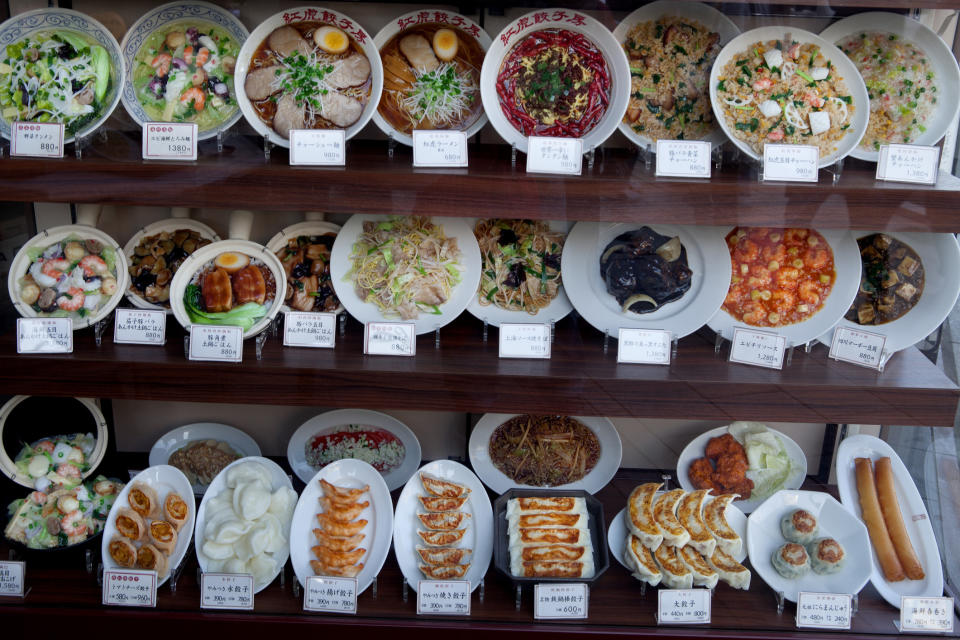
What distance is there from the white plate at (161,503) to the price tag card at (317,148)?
98 cm

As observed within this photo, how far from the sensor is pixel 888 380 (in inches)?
79.0

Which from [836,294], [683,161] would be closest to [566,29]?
[683,161]

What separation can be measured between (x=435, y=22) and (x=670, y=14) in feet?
2.11

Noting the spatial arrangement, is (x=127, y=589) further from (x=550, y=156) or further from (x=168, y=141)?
(x=550, y=156)

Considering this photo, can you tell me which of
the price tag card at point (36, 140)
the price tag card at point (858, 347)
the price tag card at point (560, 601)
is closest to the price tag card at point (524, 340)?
the price tag card at point (560, 601)

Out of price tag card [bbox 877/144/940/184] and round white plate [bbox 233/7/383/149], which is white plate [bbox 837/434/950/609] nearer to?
price tag card [bbox 877/144/940/184]

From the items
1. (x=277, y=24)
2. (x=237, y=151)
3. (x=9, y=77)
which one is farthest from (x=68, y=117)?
(x=277, y=24)

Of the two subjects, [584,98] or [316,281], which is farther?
[316,281]

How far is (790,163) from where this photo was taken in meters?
1.87

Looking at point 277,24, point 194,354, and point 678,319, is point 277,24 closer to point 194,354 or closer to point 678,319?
point 194,354

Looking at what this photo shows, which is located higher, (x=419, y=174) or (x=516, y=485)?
(x=419, y=174)

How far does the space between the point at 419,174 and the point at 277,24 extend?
599 mm

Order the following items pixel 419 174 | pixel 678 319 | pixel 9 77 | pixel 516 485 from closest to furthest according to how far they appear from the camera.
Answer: pixel 419 174
pixel 9 77
pixel 678 319
pixel 516 485

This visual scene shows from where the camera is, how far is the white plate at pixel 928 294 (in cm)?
207
